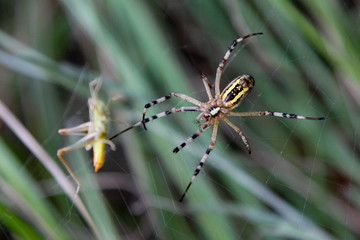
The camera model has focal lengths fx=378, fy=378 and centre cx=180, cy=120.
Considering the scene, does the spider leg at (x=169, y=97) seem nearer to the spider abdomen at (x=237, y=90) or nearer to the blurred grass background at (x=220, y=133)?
the blurred grass background at (x=220, y=133)

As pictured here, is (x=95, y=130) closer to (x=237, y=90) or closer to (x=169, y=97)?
(x=169, y=97)

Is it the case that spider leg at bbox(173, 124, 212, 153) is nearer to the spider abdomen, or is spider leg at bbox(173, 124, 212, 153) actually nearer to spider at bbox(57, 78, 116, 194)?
the spider abdomen

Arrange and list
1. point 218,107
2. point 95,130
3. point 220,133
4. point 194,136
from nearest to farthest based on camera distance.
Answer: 1. point 95,130
2. point 194,136
3. point 218,107
4. point 220,133

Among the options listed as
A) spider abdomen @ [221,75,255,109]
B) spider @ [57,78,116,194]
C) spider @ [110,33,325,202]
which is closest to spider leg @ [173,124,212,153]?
spider @ [110,33,325,202]

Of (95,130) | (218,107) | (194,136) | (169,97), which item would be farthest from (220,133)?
(95,130)

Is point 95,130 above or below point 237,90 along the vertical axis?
below

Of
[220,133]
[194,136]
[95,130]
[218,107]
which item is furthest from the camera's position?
[220,133]
